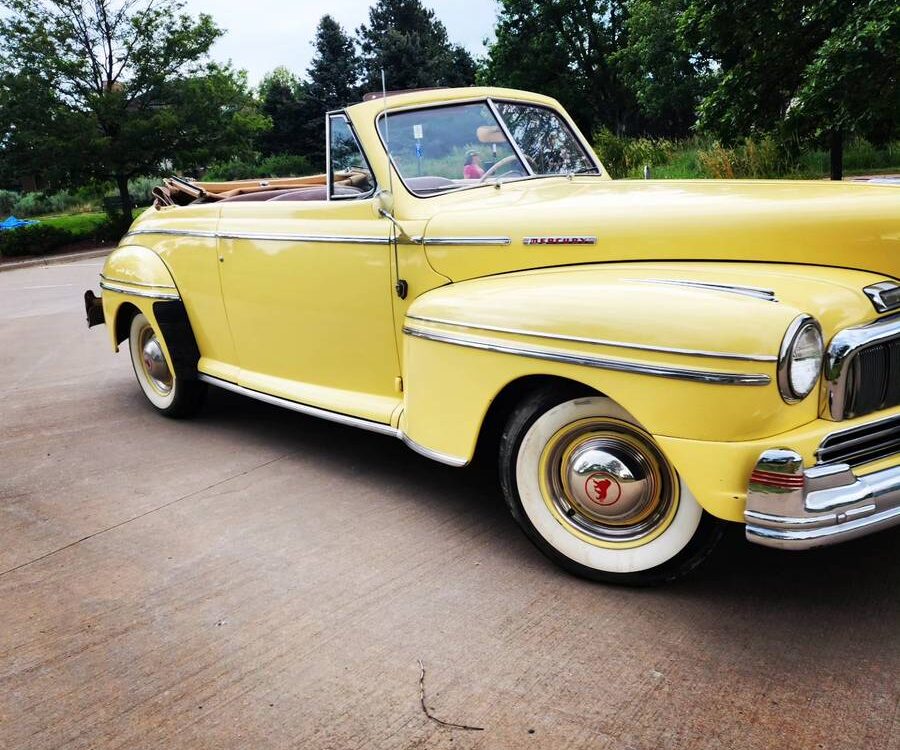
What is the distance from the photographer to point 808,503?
7.45 ft

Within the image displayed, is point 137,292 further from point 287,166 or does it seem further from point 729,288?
point 287,166

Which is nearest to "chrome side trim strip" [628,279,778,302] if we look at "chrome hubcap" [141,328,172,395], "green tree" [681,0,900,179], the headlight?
the headlight

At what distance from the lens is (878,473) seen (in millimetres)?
2361

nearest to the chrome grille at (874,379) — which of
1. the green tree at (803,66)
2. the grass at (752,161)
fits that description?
the grass at (752,161)

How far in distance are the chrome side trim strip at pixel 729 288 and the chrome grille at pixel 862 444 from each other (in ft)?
1.42

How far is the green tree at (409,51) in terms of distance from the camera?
5169cm

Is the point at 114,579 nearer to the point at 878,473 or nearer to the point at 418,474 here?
the point at 418,474

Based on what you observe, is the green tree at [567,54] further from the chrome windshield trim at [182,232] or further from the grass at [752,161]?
the chrome windshield trim at [182,232]

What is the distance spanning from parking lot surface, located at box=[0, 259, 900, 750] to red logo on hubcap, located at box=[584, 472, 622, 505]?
32cm

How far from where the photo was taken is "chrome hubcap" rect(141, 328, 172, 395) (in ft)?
17.0

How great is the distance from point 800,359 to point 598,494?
32.3 inches

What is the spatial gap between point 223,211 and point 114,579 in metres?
2.18

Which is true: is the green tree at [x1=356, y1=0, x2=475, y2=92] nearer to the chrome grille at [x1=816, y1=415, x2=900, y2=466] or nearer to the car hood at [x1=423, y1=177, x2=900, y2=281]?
the car hood at [x1=423, y1=177, x2=900, y2=281]

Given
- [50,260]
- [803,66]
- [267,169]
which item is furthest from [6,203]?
[803,66]
